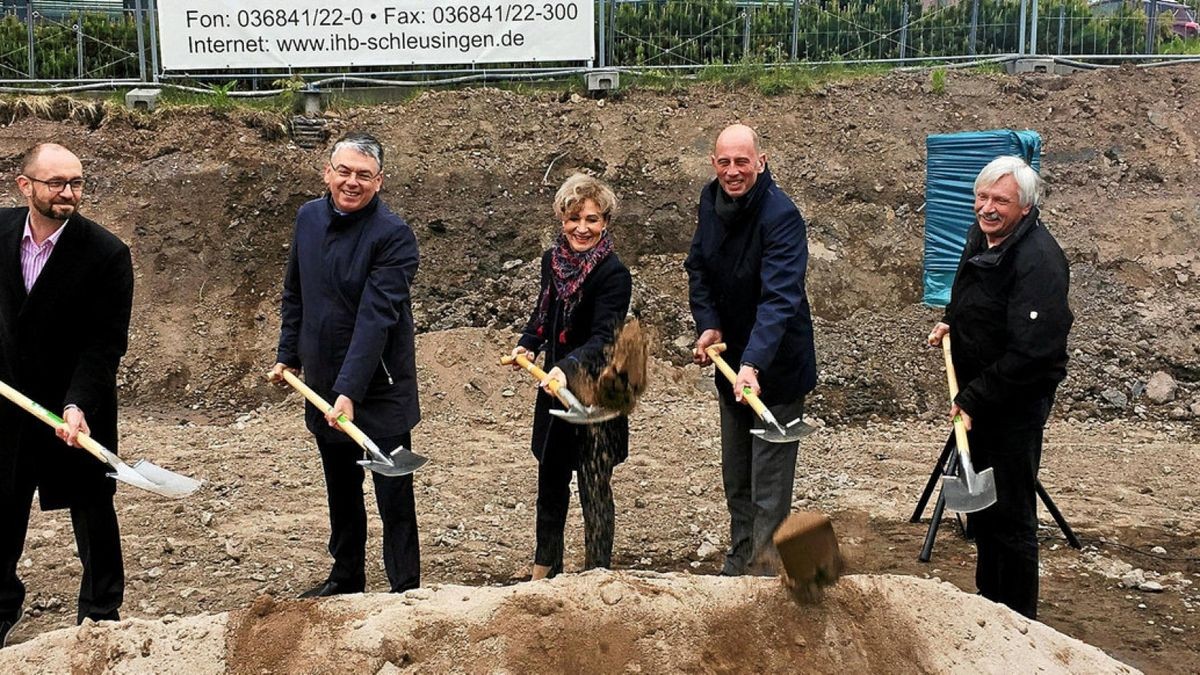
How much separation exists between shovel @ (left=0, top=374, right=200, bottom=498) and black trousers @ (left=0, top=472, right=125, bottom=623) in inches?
10.7

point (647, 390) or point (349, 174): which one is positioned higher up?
point (349, 174)

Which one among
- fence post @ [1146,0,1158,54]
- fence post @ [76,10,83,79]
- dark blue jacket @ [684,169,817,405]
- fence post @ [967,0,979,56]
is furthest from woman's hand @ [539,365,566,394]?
fence post @ [1146,0,1158,54]

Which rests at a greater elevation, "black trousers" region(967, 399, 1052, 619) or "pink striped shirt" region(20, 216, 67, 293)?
"pink striped shirt" region(20, 216, 67, 293)

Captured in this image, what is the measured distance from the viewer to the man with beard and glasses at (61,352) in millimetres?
4629

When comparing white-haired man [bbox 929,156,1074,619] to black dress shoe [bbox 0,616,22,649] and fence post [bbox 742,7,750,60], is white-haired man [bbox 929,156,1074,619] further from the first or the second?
fence post [bbox 742,7,750,60]

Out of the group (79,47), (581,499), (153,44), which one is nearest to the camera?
(581,499)

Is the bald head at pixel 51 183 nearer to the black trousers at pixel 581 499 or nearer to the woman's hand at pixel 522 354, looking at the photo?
the woman's hand at pixel 522 354

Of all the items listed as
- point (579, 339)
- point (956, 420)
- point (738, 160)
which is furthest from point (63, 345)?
point (956, 420)

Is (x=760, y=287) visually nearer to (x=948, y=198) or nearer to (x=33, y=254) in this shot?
(x=33, y=254)

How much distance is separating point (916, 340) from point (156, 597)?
233 inches

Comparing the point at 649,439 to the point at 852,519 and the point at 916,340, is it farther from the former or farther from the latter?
the point at 916,340

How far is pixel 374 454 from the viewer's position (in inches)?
185

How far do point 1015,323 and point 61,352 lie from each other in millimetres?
3541

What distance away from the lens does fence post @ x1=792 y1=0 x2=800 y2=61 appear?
11.9 m
